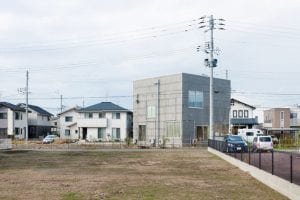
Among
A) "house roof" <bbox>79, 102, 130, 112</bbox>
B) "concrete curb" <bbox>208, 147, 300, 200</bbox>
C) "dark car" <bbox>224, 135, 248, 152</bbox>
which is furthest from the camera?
"house roof" <bbox>79, 102, 130, 112</bbox>

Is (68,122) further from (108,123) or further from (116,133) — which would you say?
(116,133)

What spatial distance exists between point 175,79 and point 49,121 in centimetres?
4551

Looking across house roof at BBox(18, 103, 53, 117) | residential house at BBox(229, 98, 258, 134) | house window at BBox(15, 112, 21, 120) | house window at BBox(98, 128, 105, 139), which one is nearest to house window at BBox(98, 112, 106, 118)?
house window at BBox(98, 128, 105, 139)

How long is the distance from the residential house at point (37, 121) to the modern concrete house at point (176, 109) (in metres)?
31.7

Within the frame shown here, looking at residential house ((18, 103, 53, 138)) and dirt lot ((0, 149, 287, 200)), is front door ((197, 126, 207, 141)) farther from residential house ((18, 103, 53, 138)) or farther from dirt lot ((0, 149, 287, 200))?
residential house ((18, 103, 53, 138))

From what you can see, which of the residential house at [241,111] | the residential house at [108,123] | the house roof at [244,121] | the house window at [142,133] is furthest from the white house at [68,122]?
the house roof at [244,121]

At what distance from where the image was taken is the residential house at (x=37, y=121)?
8344 centimetres


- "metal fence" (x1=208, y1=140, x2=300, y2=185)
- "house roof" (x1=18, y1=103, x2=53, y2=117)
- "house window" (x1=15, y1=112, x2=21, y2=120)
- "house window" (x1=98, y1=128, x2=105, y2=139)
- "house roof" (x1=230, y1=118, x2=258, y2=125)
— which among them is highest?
"house roof" (x1=18, y1=103, x2=53, y2=117)

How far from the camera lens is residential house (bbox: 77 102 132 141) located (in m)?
69.3

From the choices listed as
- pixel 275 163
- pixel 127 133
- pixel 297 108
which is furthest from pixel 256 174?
pixel 297 108

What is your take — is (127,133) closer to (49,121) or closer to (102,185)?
(49,121)

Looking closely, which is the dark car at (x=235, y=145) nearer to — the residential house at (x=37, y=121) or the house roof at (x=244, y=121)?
the house roof at (x=244, y=121)

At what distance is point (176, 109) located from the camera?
52.3m

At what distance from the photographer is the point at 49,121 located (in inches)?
3605
